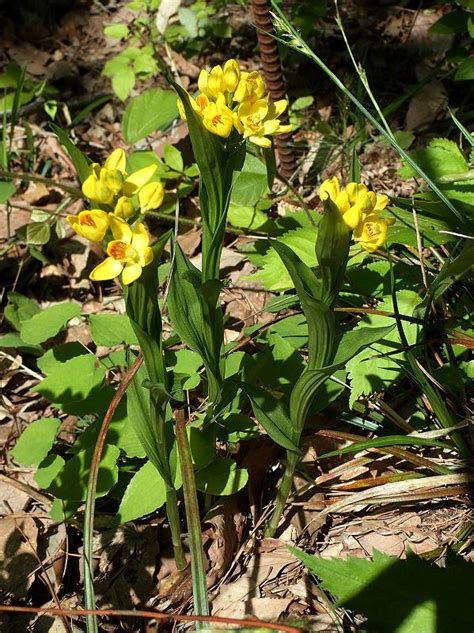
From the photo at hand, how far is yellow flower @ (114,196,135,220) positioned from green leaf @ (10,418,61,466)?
732 millimetres

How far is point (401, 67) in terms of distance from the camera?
2787 mm

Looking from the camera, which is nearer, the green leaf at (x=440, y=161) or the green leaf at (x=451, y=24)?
the green leaf at (x=440, y=161)

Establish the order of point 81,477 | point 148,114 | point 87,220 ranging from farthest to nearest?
point 148,114 < point 81,477 < point 87,220

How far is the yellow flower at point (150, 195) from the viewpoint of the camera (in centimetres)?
102

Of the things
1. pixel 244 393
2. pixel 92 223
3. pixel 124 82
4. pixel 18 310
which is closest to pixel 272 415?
pixel 244 393

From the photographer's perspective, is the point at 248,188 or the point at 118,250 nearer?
the point at 118,250

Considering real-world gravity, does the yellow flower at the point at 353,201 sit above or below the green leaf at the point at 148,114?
above

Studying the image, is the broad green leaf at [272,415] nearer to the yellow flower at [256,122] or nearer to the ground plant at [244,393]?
the ground plant at [244,393]

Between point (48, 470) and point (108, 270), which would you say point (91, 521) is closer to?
point (48, 470)

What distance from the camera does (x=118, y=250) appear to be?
990mm

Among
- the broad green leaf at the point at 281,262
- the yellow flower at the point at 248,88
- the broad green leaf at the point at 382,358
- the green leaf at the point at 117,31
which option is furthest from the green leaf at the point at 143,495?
the green leaf at the point at 117,31

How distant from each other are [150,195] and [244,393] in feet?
1.93

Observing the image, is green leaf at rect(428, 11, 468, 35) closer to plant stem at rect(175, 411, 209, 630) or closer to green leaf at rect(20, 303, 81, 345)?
green leaf at rect(20, 303, 81, 345)

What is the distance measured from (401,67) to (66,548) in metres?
2.25
